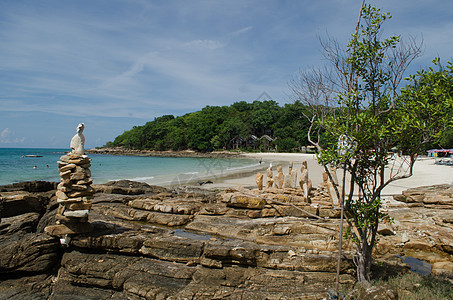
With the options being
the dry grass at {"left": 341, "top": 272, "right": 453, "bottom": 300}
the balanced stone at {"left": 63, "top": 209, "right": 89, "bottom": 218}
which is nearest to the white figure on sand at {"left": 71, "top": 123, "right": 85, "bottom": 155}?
the balanced stone at {"left": 63, "top": 209, "right": 89, "bottom": 218}

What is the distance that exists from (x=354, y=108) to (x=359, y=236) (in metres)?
2.96

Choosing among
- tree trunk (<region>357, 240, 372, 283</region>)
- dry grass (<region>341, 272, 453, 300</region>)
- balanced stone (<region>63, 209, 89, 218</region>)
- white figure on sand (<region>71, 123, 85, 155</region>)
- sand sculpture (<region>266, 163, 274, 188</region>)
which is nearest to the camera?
A: dry grass (<region>341, 272, 453, 300</region>)

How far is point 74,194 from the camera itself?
805cm

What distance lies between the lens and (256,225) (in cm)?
941

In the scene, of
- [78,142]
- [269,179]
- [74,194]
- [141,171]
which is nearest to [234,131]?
[141,171]

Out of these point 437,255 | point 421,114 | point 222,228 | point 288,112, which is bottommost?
point 437,255

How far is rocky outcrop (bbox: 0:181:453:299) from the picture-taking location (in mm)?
6504

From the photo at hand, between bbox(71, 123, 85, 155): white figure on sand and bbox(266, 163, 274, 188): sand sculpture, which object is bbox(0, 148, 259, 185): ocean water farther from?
bbox(71, 123, 85, 155): white figure on sand

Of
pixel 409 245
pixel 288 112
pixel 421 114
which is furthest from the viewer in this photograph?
pixel 288 112

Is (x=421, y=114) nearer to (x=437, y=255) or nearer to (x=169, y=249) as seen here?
(x=437, y=255)

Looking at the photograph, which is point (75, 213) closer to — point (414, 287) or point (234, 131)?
point (414, 287)

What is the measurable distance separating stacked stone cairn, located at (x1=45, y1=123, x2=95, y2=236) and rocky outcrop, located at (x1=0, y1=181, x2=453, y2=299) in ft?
0.95

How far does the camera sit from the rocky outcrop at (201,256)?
6504 millimetres

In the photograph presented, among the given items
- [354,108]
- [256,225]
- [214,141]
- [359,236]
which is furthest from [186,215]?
[214,141]
